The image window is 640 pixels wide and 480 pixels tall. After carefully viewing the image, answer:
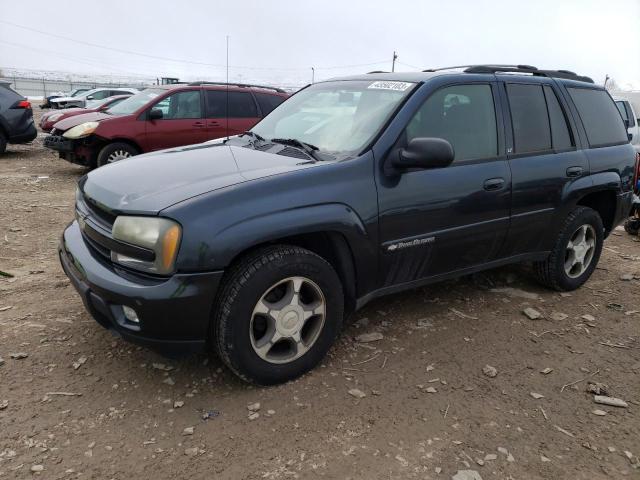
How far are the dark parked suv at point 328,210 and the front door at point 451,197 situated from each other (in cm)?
1

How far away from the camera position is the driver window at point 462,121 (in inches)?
129

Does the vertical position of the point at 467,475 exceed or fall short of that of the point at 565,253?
it falls short

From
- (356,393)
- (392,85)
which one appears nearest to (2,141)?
(392,85)

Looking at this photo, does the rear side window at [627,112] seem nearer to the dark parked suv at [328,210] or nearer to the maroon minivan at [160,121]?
the maroon minivan at [160,121]

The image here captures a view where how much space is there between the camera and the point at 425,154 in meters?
2.95

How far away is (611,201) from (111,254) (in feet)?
13.3

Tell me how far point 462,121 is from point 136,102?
7194mm

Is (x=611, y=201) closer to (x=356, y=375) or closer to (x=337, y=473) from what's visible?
(x=356, y=375)

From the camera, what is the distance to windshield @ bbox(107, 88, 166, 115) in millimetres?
8902

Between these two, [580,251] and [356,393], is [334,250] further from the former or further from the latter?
[580,251]

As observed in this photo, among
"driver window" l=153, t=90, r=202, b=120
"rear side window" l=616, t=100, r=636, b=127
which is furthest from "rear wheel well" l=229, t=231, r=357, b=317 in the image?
"rear side window" l=616, t=100, r=636, b=127

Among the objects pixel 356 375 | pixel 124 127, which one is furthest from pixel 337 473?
pixel 124 127

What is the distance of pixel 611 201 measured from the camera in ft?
14.9

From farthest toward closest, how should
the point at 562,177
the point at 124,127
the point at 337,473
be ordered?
the point at 124,127, the point at 562,177, the point at 337,473
